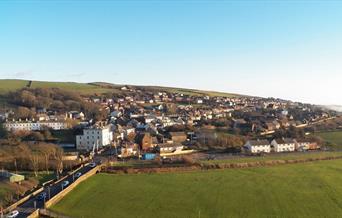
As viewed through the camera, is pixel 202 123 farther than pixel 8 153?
Yes

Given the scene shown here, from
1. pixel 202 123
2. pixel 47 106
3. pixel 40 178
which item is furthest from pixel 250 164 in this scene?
pixel 47 106

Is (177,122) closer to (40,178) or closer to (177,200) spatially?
(40,178)

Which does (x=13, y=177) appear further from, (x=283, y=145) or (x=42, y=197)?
(x=283, y=145)

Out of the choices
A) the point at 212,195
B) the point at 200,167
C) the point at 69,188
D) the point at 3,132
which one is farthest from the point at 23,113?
the point at 212,195

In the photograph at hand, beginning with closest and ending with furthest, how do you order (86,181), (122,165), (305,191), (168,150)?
(305,191) → (86,181) → (122,165) → (168,150)

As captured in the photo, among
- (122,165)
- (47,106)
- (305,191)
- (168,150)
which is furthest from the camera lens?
(47,106)

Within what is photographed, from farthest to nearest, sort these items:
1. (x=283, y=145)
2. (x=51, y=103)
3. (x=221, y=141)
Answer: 1. (x=51, y=103)
2. (x=221, y=141)
3. (x=283, y=145)

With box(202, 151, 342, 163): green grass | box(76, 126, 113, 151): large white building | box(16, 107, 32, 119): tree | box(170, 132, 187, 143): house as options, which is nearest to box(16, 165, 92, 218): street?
box(202, 151, 342, 163): green grass
